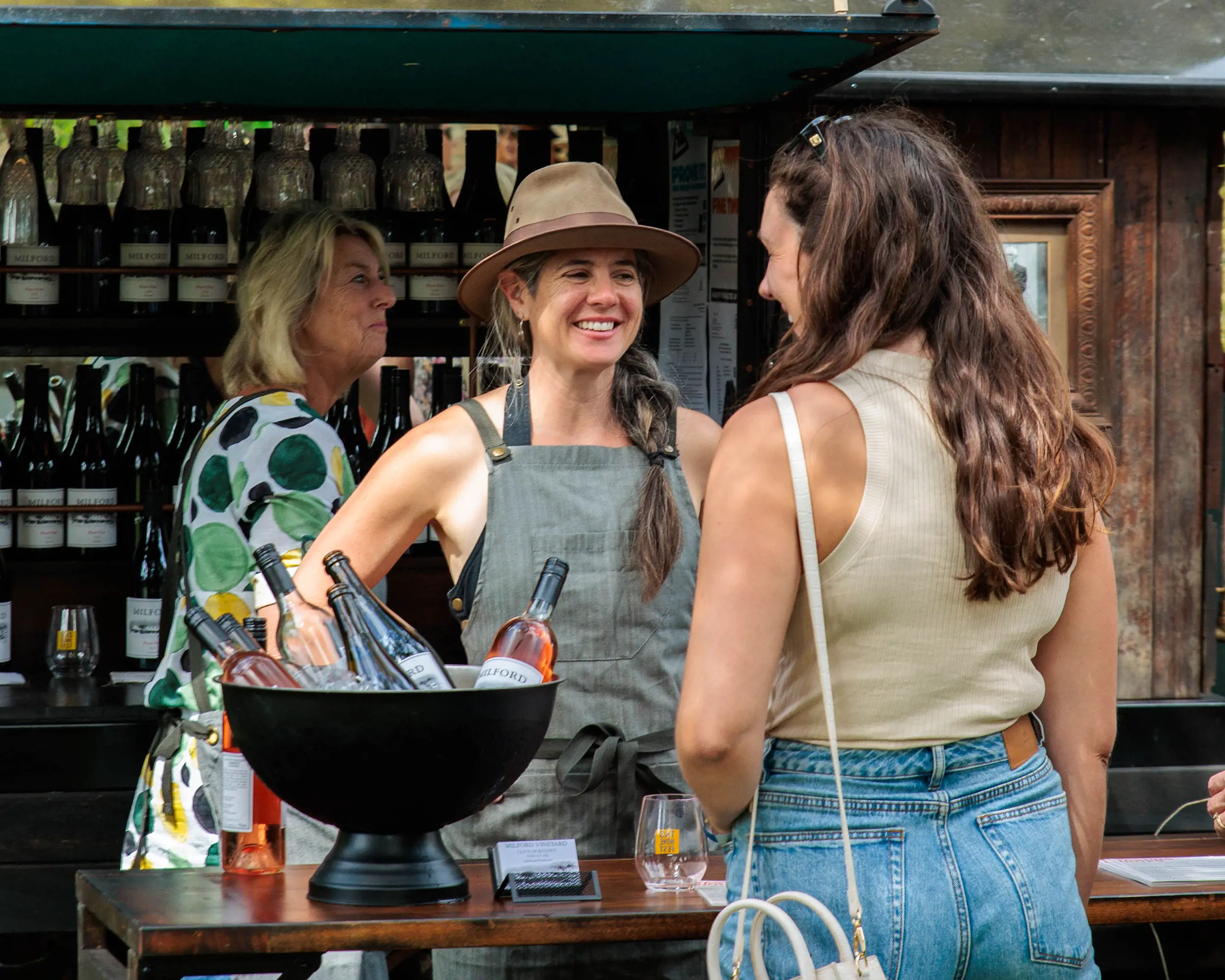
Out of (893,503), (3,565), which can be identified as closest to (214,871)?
(893,503)

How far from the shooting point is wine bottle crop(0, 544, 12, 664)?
153 inches

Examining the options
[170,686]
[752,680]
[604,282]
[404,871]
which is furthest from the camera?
[170,686]

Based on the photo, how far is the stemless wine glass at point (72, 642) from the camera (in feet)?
12.5

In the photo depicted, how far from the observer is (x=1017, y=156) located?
3.90 metres

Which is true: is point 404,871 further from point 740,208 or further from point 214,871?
A: point 740,208

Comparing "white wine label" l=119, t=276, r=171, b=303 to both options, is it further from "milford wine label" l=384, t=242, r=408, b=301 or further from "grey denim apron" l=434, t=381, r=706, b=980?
"grey denim apron" l=434, t=381, r=706, b=980

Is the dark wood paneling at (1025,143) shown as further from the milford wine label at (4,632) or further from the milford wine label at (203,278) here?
the milford wine label at (4,632)

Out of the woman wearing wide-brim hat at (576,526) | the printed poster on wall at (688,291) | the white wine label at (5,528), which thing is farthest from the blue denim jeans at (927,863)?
the white wine label at (5,528)

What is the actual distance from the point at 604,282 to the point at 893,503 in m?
1.12

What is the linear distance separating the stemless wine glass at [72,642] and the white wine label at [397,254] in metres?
1.17

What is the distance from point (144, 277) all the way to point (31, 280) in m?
0.28

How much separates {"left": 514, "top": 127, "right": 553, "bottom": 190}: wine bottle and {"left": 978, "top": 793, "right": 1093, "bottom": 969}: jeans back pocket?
117 inches

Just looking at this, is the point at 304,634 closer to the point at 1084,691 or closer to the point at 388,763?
the point at 388,763

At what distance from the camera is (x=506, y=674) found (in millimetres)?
1896
